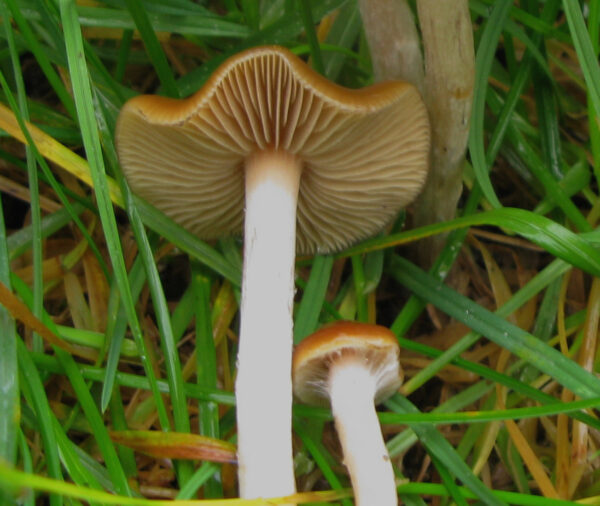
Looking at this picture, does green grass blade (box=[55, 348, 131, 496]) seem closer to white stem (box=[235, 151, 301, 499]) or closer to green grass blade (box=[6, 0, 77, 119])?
white stem (box=[235, 151, 301, 499])

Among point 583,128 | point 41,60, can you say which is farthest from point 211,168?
point 583,128

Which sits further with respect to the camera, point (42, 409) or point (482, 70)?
point (482, 70)

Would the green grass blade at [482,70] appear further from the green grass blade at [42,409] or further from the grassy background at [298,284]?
the green grass blade at [42,409]

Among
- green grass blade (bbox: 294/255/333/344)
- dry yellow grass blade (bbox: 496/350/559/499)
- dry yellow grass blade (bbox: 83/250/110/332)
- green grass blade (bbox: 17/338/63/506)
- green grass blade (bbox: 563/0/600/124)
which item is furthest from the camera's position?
dry yellow grass blade (bbox: 83/250/110/332)

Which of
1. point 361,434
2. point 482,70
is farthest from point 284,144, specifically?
point 361,434

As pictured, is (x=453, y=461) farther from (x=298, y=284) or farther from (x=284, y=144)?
(x=284, y=144)

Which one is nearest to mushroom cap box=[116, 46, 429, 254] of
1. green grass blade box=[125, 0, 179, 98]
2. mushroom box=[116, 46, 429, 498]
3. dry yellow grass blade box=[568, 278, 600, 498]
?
mushroom box=[116, 46, 429, 498]

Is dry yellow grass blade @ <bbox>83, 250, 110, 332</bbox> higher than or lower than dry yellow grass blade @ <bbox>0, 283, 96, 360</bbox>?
higher

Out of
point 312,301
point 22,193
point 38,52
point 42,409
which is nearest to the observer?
point 42,409
